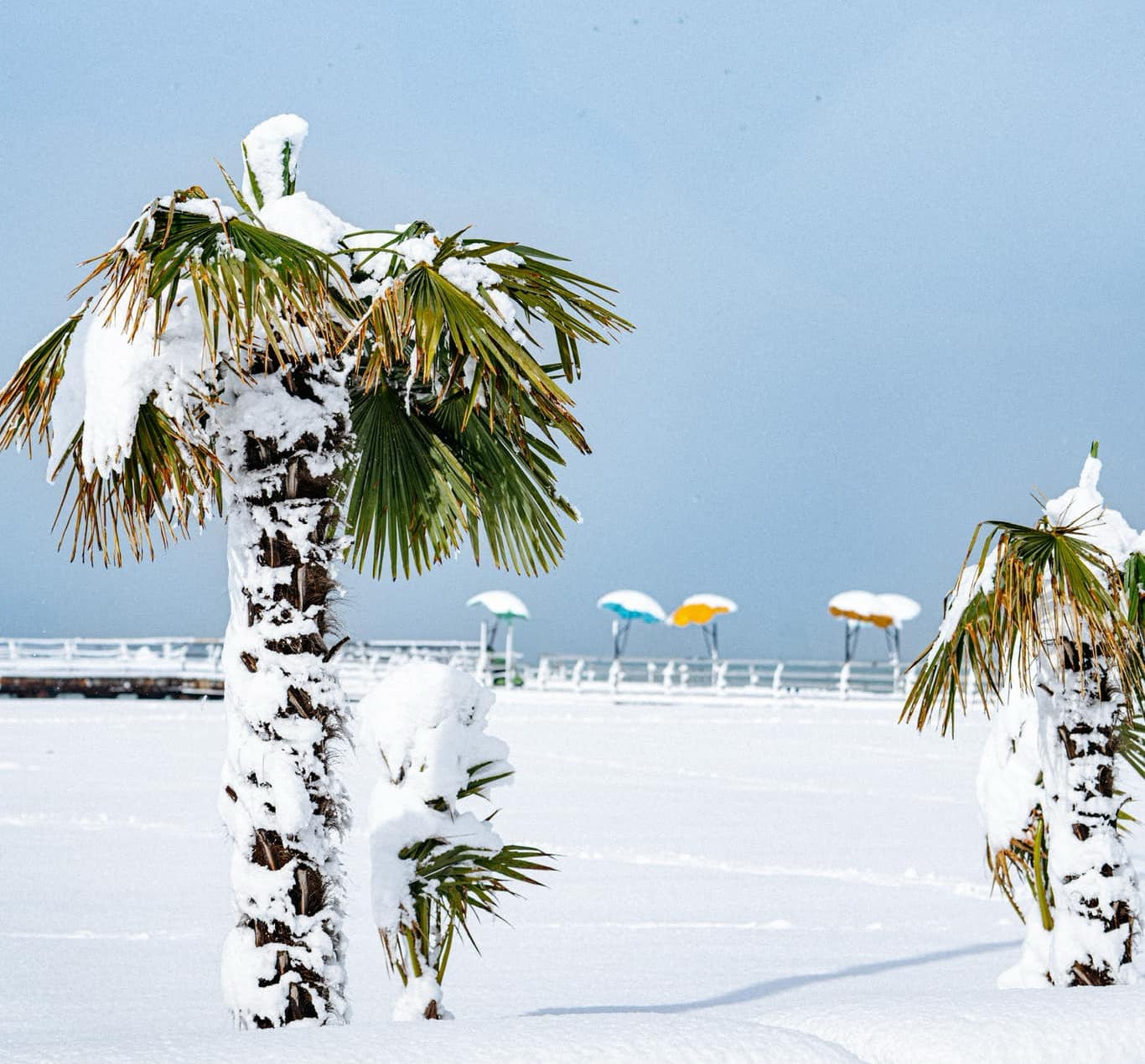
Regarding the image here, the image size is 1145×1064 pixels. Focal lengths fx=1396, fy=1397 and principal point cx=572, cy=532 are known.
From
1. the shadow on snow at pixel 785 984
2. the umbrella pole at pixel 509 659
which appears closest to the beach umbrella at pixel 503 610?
the umbrella pole at pixel 509 659

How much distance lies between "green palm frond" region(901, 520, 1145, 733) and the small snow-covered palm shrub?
1767 mm

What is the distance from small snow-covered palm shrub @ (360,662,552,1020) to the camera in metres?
4.57

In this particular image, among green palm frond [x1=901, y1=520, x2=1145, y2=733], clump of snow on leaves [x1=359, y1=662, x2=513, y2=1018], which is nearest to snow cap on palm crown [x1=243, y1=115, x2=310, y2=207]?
clump of snow on leaves [x1=359, y1=662, x2=513, y2=1018]

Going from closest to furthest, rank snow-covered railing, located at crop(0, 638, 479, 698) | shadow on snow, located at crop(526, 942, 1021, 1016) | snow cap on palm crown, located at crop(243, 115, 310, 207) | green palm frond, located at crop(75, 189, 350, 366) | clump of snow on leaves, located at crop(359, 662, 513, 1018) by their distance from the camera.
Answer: green palm frond, located at crop(75, 189, 350, 366), clump of snow on leaves, located at crop(359, 662, 513, 1018), snow cap on palm crown, located at crop(243, 115, 310, 207), shadow on snow, located at crop(526, 942, 1021, 1016), snow-covered railing, located at crop(0, 638, 479, 698)

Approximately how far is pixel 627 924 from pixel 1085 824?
4301mm

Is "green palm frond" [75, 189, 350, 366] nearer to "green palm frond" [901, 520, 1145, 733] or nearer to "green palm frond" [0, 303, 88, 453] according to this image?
"green palm frond" [0, 303, 88, 453]

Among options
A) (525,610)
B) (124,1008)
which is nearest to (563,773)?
(124,1008)

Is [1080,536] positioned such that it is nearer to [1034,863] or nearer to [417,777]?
[1034,863]

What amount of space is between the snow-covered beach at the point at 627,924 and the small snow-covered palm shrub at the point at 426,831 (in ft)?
2.69

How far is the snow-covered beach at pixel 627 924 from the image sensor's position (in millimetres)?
3521

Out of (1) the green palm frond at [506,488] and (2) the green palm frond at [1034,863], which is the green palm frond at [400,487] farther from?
(2) the green palm frond at [1034,863]

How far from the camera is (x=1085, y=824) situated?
5680 millimetres

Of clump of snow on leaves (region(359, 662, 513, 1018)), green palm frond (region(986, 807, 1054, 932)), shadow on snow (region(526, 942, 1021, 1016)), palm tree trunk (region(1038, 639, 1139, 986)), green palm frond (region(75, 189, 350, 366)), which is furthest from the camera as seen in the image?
shadow on snow (region(526, 942, 1021, 1016))

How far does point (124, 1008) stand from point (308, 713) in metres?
3.03
